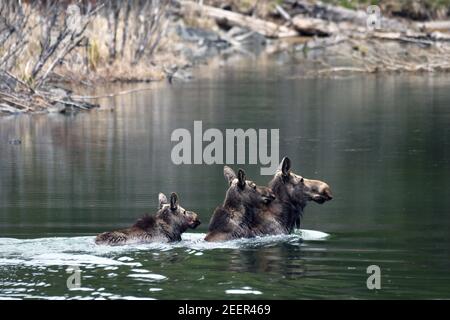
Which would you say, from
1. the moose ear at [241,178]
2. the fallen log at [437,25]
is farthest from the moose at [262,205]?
the fallen log at [437,25]

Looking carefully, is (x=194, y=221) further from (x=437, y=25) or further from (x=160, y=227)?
(x=437, y=25)

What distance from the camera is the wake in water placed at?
1316 cm

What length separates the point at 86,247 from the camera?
1382 centimetres

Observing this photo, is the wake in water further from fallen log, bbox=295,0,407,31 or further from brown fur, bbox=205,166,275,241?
fallen log, bbox=295,0,407,31

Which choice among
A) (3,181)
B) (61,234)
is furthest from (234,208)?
(3,181)

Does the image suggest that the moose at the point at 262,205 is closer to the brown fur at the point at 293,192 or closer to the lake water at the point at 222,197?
the brown fur at the point at 293,192

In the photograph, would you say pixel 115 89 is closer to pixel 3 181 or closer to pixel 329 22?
pixel 3 181

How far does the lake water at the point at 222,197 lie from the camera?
12.2 metres

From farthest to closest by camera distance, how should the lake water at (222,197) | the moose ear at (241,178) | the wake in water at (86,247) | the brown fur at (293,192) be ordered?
the brown fur at (293,192), the moose ear at (241,178), the wake in water at (86,247), the lake water at (222,197)

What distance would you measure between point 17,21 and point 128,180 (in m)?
11.1

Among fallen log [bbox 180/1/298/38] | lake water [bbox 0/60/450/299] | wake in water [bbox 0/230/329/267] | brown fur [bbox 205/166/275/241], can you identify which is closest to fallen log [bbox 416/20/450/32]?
fallen log [bbox 180/1/298/38]

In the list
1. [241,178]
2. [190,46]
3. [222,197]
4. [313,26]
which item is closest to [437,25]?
[313,26]

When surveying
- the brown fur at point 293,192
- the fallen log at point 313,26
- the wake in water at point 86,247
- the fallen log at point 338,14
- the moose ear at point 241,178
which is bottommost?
the wake in water at point 86,247

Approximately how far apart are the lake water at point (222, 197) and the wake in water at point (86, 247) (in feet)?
0.08
